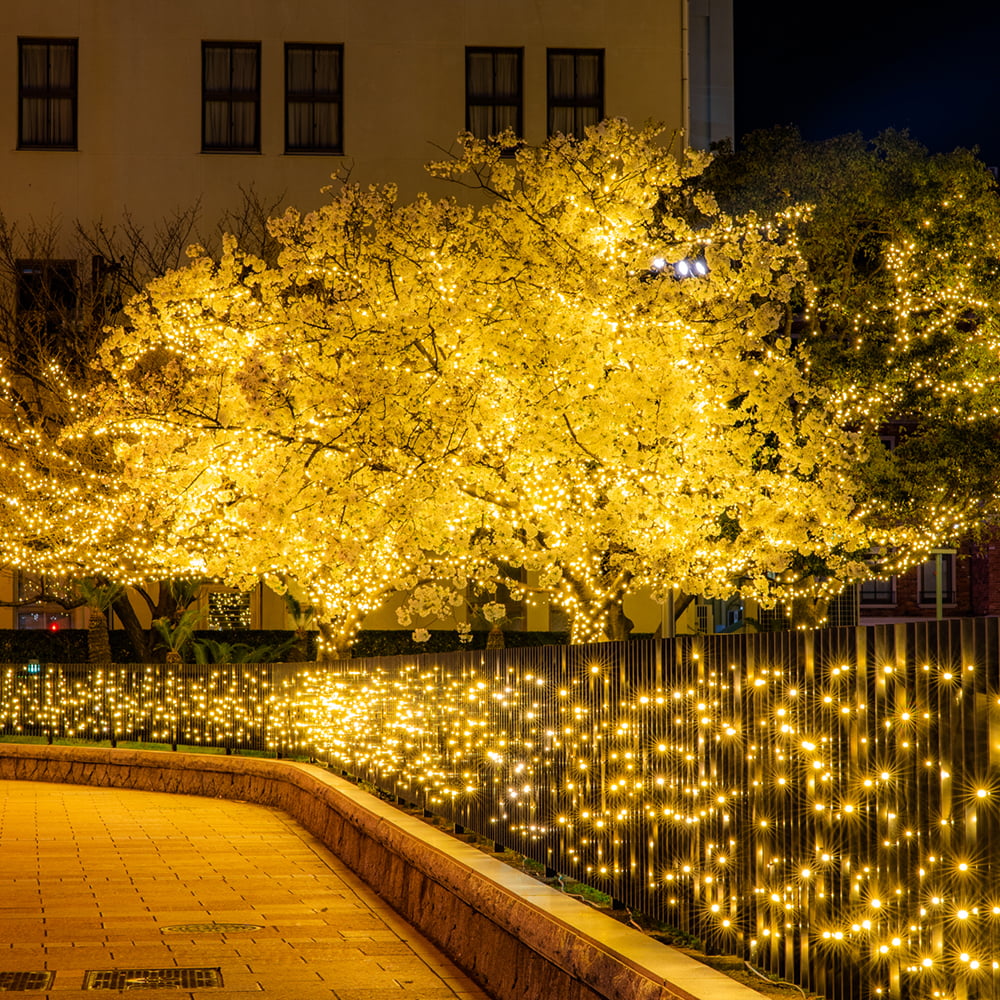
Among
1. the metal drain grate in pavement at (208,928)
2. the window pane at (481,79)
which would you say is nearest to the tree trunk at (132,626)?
the window pane at (481,79)

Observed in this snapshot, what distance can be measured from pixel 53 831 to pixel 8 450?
1348cm

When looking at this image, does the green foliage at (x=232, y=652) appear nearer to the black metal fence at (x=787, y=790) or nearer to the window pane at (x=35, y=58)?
the window pane at (x=35, y=58)

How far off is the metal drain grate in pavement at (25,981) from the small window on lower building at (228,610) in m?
28.8

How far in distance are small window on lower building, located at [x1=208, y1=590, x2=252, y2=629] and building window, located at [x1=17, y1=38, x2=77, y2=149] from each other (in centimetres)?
1090

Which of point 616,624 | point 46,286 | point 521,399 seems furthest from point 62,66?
point 616,624

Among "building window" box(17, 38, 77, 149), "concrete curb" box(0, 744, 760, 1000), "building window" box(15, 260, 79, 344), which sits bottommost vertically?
"concrete curb" box(0, 744, 760, 1000)

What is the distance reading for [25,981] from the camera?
Answer: 805cm

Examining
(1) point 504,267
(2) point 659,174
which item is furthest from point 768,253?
(1) point 504,267

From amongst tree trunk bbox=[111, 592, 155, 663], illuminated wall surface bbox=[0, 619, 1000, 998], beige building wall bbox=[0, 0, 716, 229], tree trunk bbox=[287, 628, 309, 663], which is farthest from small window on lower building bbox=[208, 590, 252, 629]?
illuminated wall surface bbox=[0, 619, 1000, 998]

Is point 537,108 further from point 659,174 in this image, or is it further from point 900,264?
point 659,174

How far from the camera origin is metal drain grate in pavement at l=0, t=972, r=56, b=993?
25.9 ft

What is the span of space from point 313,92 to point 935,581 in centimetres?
3380

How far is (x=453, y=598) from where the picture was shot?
927 inches

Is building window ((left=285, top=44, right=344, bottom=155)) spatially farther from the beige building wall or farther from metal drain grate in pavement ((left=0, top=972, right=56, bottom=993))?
metal drain grate in pavement ((left=0, top=972, right=56, bottom=993))
